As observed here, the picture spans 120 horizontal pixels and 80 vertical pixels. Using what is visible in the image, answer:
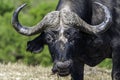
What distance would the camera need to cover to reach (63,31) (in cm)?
897

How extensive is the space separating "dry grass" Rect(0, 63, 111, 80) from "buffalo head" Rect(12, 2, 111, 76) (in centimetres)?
280

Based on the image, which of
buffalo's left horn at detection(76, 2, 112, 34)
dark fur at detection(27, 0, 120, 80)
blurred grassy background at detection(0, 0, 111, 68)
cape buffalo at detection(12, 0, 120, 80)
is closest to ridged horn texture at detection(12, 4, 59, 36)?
cape buffalo at detection(12, 0, 120, 80)

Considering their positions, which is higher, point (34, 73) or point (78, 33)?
point (78, 33)

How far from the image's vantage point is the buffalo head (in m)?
8.80

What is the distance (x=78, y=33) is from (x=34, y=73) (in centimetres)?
387

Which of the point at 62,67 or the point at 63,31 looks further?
the point at 63,31

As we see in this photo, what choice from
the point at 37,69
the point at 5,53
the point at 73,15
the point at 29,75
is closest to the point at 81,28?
the point at 73,15

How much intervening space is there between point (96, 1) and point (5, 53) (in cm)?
1900

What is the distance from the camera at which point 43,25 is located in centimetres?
930

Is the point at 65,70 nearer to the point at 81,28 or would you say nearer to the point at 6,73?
the point at 81,28

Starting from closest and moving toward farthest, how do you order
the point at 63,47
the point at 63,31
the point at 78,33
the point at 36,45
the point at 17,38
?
the point at 63,47 → the point at 63,31 → the point at 78,33 → the point at 36,45 → the point at 17,38

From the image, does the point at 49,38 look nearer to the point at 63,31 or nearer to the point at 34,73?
the point at 63,31

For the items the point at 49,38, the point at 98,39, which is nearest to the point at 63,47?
the point at 49,38

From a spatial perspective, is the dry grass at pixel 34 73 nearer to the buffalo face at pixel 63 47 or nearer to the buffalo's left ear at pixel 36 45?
the buffalo's left ear at pixel 36 45
